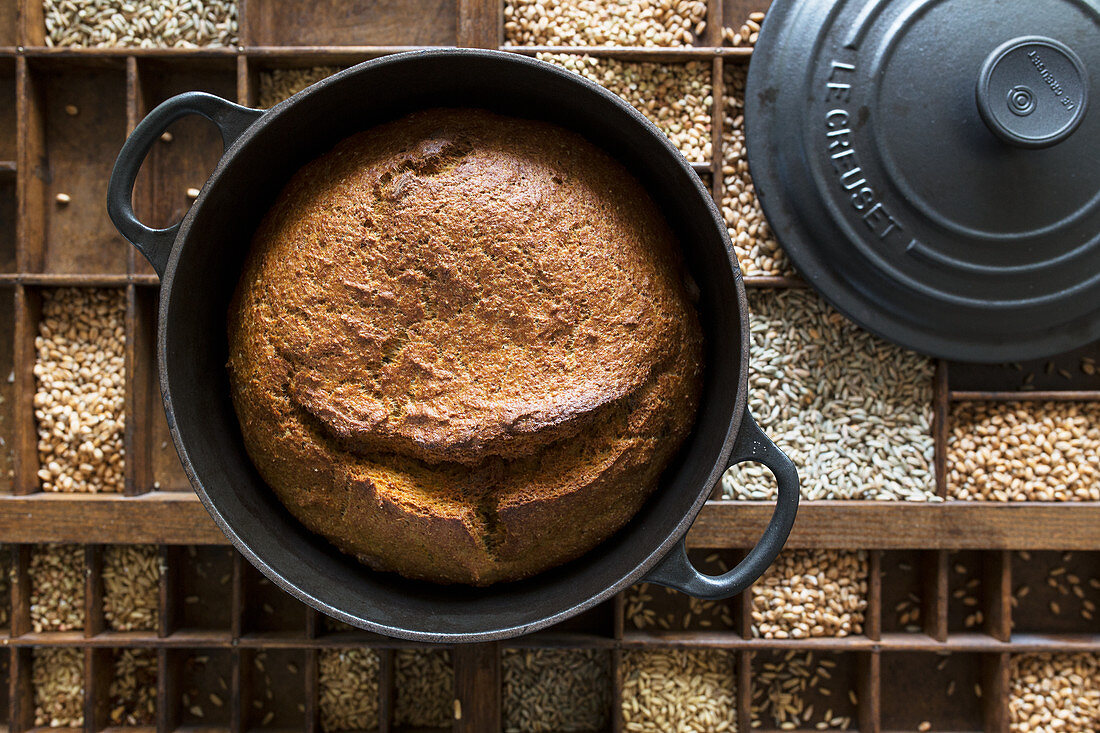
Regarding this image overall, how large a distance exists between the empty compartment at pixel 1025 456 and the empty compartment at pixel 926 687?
0.42 meters

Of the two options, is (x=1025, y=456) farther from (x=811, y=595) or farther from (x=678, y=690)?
(x=678, y=690)

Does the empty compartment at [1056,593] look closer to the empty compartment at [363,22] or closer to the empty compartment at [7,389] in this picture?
the empty compartment at [363,22]

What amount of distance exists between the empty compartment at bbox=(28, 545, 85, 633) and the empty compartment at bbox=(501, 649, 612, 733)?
3.23 ft

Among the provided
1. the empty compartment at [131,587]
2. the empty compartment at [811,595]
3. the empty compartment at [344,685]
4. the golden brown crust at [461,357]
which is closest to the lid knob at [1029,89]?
the golden brown crust at [461,357]

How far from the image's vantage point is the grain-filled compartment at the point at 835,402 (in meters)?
1.50

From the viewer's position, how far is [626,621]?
61.6 inches

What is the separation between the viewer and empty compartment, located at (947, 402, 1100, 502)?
4.93 feet

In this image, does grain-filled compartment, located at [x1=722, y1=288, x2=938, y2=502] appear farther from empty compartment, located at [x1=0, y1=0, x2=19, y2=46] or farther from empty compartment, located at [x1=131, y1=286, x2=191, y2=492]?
empty compartment, located at [x1=0, y1=0, x2=19, y2=46]

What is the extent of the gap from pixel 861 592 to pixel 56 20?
7.25ft

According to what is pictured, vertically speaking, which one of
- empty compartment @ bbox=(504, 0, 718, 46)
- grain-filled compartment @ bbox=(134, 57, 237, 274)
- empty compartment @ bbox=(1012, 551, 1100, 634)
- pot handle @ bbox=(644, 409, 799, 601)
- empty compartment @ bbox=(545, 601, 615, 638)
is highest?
empty compartment @ bbox=(504, 0, 718, 46)

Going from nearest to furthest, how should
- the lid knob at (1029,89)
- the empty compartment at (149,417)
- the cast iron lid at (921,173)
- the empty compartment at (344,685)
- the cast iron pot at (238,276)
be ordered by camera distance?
1. the cast iron pot at (238,276)
2. the lid knob at (1029,89)
3. the cast iron lid at (921,173)
4. the empty compartment at (149,417)
5. the empty compartment at (344,685)

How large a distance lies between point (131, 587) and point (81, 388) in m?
0.47

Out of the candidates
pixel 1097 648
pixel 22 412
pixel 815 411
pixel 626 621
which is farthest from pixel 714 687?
pixel 22 412

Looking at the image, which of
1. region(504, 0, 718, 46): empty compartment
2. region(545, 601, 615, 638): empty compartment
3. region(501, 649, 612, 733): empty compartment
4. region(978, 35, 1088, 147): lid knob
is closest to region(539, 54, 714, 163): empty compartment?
region(504, 0, 718, 46): empty compartment
